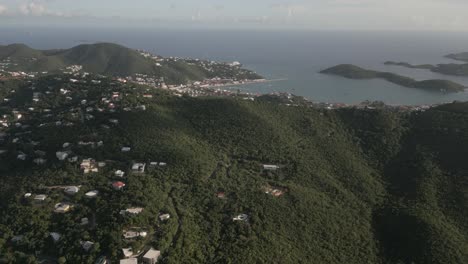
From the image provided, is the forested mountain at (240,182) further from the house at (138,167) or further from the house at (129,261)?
the house at (129,261)

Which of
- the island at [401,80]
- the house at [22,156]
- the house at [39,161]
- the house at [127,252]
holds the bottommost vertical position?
the island at [401,80]

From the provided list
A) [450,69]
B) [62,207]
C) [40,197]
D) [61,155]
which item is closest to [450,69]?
[450,69]

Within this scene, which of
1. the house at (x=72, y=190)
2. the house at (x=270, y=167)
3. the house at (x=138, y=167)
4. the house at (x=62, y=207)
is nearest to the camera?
the house at (x=62, y=207)

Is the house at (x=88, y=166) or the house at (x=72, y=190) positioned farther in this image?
the house at (x=88, y=166)

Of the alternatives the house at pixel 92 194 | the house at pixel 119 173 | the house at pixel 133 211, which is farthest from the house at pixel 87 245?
the house at pixel 119 173

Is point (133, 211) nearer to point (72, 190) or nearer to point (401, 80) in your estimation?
point (72, 190)

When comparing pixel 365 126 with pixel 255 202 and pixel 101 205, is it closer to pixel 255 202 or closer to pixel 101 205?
pixel 255 202

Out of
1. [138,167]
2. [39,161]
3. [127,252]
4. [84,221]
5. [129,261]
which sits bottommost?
[129,261]
